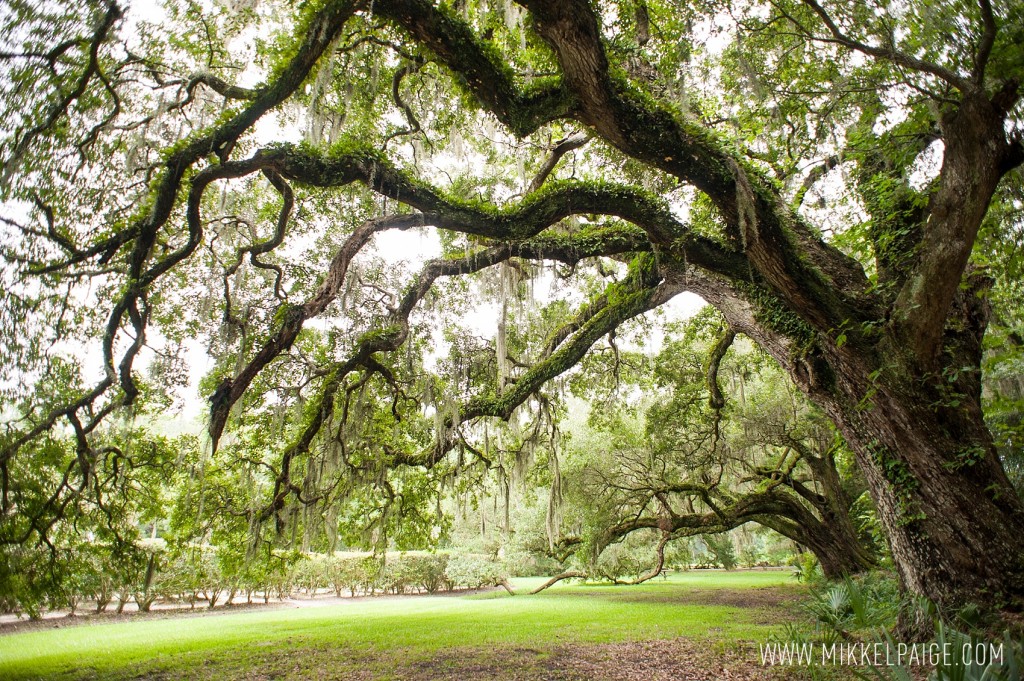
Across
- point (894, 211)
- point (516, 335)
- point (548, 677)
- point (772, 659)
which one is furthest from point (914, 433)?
point (516, 335)

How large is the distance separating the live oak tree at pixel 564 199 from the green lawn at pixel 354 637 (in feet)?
7.60

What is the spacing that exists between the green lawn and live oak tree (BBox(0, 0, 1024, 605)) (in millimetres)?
2316

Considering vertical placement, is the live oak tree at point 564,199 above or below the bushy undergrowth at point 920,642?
above

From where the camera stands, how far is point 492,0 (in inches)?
199

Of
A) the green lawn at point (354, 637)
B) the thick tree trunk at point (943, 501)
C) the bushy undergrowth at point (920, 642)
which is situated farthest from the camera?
the green lawn at point (354, 637)

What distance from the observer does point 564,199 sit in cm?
487

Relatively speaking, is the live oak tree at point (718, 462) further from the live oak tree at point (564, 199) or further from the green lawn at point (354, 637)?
the live oak tree at point (564, 199)

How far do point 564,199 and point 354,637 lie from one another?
8968mm

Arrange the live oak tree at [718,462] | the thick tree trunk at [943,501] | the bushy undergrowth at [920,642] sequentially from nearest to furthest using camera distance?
1. the bushy undergrowth at [920,642]
2. the thick tree trunk at [943,501]
3. the live oak tree at [718,462]

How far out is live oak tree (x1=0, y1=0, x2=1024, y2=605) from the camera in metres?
3.94

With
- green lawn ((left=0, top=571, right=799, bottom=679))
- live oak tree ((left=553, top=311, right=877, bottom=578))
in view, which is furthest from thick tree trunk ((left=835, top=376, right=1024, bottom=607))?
live oak tree ((left=553, top=311, right=877, bottom=578))

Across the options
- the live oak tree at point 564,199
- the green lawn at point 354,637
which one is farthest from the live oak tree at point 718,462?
the live oak tree at point 564,199

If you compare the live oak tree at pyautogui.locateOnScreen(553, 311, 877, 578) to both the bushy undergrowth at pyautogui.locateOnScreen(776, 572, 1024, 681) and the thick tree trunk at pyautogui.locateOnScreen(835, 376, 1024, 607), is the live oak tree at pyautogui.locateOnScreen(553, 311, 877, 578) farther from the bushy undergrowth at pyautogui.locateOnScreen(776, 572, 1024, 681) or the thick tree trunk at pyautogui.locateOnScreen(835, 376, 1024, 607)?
the bushy undergrowth at pyautogui.locateOnScreen(776, 572, 1024, 681)

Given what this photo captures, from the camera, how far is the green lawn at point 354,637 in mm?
6711
